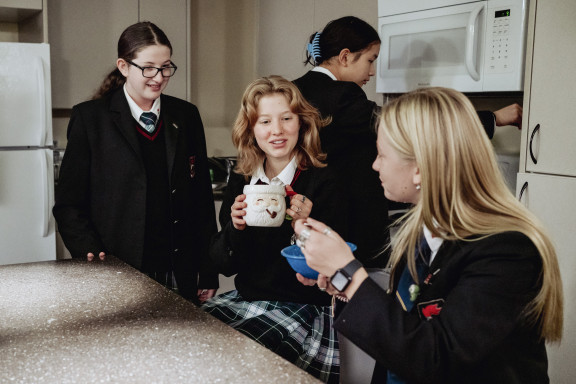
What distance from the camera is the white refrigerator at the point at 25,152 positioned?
3070mm

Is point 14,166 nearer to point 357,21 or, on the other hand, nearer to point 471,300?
point 357,21

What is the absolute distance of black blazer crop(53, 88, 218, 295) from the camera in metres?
1.89

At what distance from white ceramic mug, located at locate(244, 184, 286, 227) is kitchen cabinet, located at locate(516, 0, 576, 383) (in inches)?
46.5

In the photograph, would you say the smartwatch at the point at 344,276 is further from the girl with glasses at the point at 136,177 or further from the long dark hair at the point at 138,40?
the long dark hair at the point at 138,40

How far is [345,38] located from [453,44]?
1.72 feet

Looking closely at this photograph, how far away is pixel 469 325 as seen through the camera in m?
0.97

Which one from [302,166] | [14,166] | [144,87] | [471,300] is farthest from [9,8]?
[471,300]

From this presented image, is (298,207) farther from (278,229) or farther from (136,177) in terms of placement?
(136,177)

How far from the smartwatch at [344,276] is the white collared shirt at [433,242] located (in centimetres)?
17

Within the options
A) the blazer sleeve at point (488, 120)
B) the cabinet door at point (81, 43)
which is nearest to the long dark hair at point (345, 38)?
the blazer sleeve at point (488, 120)

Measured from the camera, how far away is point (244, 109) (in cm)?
180

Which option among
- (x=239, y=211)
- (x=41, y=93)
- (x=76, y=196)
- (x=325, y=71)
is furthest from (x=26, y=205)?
(x=239, y=211)

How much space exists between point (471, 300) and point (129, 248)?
122 cm

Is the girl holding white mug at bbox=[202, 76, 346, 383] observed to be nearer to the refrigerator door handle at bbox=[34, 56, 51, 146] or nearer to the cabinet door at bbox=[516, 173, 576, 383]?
the cabinet door at bbox=[516, 173, 576, 383]
